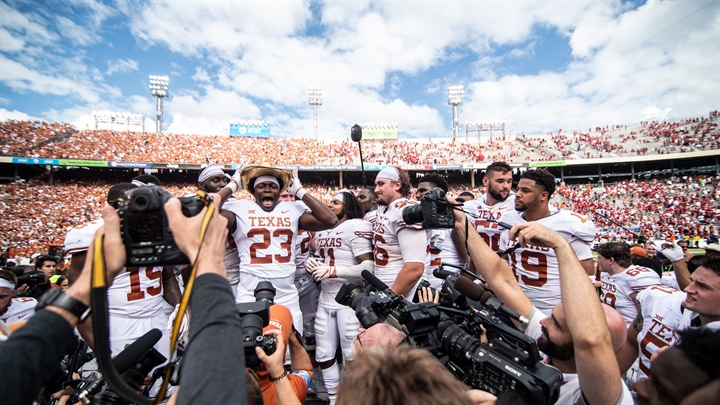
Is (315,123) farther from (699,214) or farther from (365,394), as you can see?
(365,394)

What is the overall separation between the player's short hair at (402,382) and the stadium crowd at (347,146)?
100 ft

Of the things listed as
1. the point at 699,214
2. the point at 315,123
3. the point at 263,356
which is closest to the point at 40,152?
the point at 315,123

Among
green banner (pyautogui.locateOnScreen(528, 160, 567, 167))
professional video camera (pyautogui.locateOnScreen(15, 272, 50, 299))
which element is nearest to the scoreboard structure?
green banner (pyautogui.locateOnScreen(528, 160, 567, 167))

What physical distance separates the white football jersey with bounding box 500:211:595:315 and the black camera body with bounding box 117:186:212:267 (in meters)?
3.01

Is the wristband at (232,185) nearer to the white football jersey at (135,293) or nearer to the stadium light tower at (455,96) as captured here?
the white football jersey at (135,293)

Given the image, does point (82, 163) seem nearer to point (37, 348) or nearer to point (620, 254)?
point (37, 348)

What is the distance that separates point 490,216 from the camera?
4496 mm

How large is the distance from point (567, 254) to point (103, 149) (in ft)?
118

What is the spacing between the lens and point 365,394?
983 millimetres

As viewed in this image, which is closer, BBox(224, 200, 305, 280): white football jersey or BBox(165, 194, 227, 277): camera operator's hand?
BBox(165, 194, 227, 277): camera operator's hand

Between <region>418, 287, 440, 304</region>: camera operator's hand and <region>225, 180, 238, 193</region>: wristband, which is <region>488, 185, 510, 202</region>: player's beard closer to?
<region>418, 287, 440, 304</region>: camera operator's hand

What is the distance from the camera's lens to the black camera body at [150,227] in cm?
112

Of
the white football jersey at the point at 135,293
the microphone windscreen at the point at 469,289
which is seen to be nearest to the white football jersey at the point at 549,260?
the microphone windscreen at the point at 469,289

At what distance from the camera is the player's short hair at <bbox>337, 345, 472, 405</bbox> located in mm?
954
